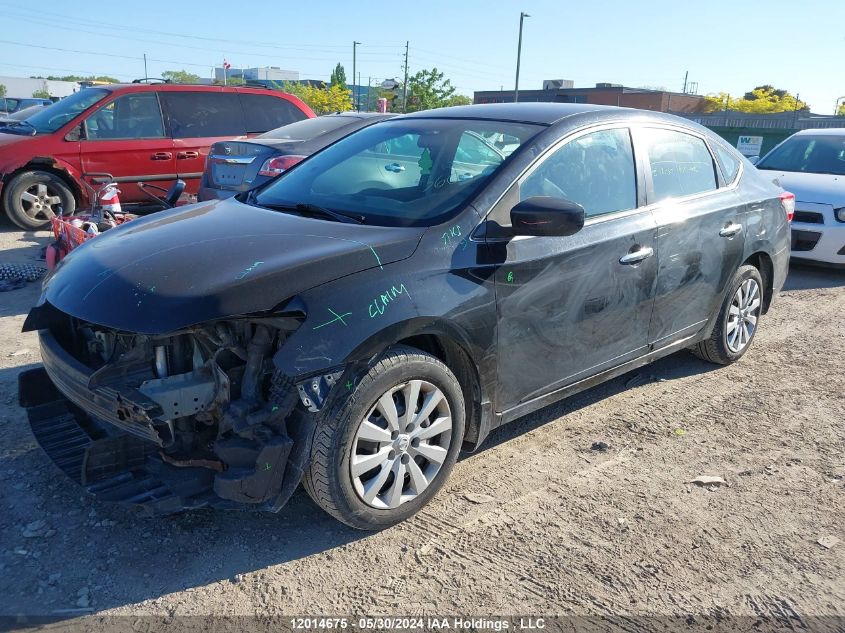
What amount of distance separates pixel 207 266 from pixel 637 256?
91.6 inches

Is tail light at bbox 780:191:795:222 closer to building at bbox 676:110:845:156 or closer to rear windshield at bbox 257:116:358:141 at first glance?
rear windshield at bbox 257:116:358:141

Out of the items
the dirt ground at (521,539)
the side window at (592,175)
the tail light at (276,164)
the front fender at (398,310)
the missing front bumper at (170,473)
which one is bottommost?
the dirt ground at (521,539)

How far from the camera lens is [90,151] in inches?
348

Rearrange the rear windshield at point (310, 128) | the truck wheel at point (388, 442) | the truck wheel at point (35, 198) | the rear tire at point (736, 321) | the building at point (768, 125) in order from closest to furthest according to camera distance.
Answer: the truck wheel at point (388, 442) < the rear tire at point (736, 321) < the rear windshield at point (310, 128) < the truck wheel at point (35, 198) < the building at point (768, 125)

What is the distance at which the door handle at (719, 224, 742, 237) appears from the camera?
14.9 ft

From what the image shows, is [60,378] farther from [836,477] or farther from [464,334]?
[836,477]

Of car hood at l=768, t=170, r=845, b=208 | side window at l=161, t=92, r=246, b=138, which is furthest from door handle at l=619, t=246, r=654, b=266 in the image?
side window at l=161, t=92, r=246, b=138

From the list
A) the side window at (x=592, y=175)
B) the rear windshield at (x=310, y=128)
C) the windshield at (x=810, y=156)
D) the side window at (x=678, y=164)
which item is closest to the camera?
the side window at (x=592, y=175)

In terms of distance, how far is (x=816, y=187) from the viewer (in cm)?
838

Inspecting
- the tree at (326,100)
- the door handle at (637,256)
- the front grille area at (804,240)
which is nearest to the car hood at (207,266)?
the door handle at (637,256)

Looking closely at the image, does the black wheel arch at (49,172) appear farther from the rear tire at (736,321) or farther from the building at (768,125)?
the building at (768,125)

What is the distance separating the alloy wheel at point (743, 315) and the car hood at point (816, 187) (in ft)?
12.4

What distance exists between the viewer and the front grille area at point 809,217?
26.6ft

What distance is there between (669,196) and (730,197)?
75 cm
